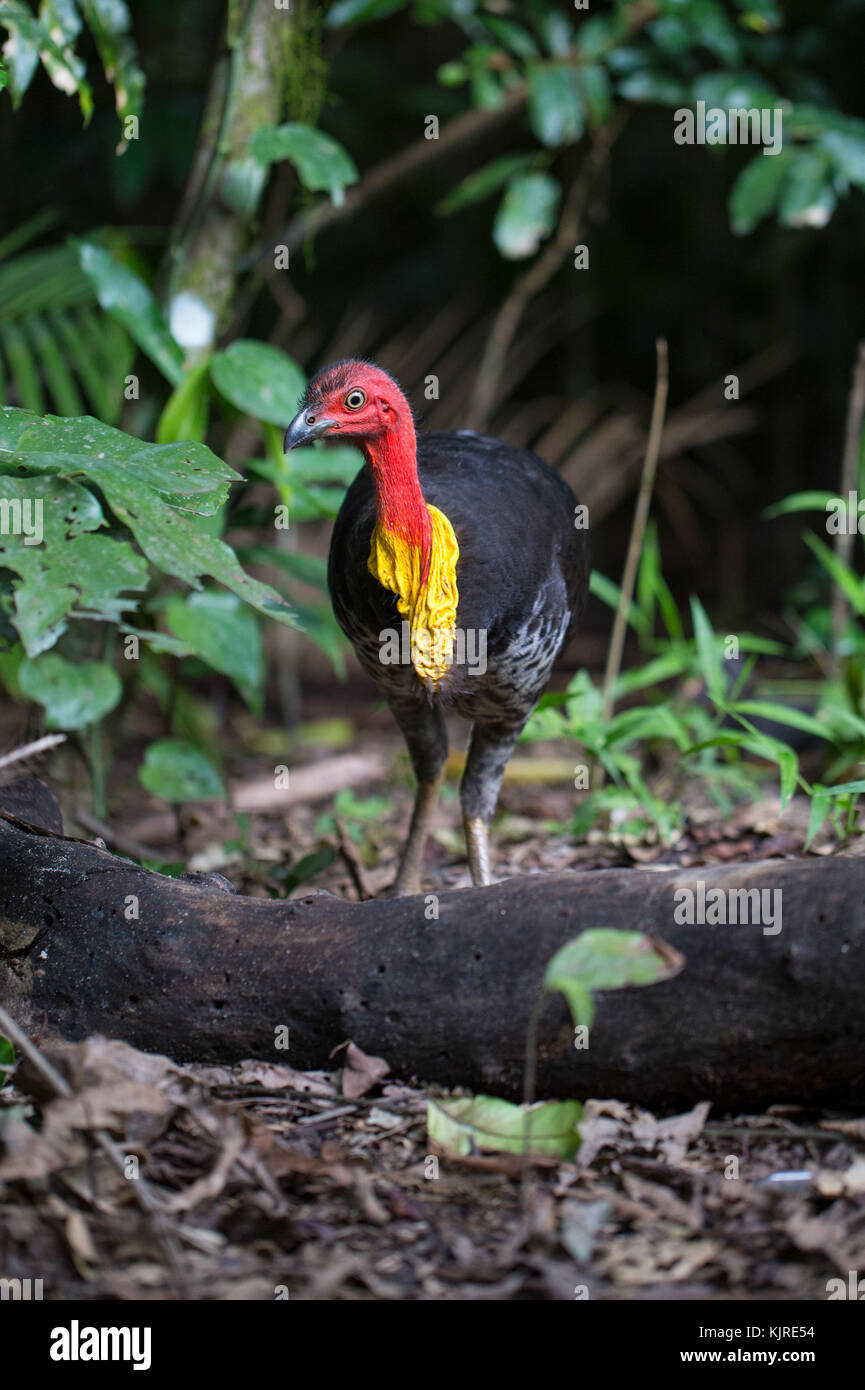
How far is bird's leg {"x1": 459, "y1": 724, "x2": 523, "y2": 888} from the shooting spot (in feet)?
11.6

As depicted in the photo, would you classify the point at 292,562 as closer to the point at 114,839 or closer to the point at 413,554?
the point at 114,839

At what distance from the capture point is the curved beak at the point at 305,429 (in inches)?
114

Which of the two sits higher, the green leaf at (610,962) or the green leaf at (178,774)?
the green leaf at (178,774)

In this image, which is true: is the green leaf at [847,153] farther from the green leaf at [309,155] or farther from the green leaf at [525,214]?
the green leaf at [309,155]

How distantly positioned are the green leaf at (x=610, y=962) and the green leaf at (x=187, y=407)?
2.54 m

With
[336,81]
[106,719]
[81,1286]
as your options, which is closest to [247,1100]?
[81,1286]

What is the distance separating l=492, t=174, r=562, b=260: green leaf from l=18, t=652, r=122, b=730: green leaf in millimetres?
2425

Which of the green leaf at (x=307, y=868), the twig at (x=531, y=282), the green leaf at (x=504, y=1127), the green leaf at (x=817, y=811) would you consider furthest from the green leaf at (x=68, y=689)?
the twig at (x=531, y=282)

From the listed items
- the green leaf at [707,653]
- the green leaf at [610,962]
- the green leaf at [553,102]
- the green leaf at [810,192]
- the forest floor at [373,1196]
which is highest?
the green leaf at [553,102]

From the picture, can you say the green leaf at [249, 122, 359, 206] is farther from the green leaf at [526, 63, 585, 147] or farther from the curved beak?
the curved beak

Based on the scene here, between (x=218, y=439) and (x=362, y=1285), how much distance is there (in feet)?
10.00

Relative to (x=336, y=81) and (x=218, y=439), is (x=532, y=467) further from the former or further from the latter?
(x=336, y=81)

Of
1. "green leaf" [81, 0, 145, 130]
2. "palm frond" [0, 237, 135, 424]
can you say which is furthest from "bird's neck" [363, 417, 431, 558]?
"palm frond" [0, 237, 135, 424]
